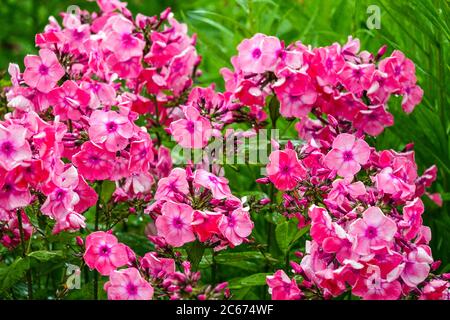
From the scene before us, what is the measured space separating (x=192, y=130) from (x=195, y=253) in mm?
253

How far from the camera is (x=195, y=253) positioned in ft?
4.92

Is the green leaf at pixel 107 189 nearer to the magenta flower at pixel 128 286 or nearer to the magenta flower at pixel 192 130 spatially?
the magenta flower at pixel 192 130

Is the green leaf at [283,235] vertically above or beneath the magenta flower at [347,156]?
beneath

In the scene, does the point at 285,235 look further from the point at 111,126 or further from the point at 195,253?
the point at 111,126

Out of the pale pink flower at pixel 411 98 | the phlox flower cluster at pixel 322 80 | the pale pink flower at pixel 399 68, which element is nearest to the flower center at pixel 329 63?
the phlox flower cluster at pixel 322 80

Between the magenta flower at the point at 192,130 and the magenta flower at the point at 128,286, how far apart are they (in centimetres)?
34

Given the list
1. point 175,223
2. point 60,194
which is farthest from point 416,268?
point 60,194

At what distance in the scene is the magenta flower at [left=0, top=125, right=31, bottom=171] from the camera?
4.44ft

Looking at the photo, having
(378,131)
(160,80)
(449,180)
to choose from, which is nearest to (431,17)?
(378,131)

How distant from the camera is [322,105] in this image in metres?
1.76

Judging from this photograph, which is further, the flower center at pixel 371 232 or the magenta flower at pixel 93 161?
the magenta flower at pixel 93 161

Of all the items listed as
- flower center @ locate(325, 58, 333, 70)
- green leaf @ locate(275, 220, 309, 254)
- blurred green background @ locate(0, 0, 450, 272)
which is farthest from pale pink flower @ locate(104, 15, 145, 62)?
green leaf @ locate(275, 220, 309, 254)

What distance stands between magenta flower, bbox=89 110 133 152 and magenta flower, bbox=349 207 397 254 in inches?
17.4

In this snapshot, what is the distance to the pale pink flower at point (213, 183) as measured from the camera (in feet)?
4.78
